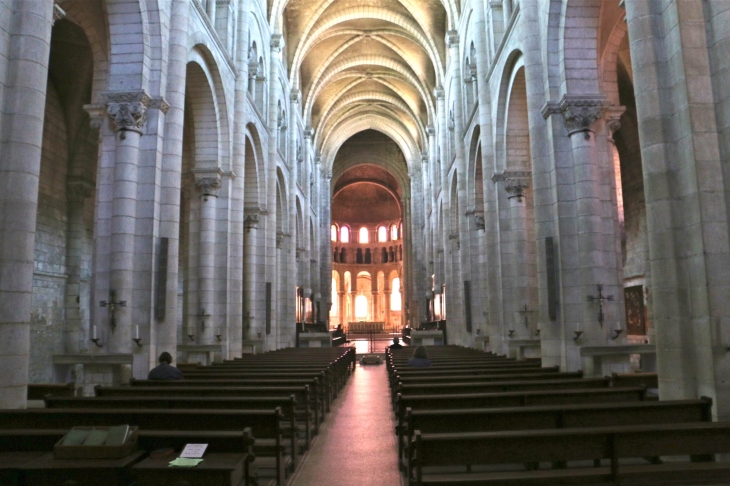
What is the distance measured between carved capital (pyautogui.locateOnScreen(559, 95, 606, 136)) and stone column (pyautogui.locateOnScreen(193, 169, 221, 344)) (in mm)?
10102

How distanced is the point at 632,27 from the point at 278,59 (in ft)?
69.7

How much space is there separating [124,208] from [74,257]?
9736 mm

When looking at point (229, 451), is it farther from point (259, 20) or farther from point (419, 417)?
point (259, 20)

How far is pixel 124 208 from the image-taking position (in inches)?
462

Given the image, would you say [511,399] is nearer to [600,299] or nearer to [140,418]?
[140,418]

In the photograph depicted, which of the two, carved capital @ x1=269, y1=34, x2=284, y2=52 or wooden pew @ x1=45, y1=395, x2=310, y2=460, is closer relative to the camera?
wooden pew @ x1=45, y1=395, x2=310, y2=460

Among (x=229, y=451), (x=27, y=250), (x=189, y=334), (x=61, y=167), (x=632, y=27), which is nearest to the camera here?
(x=229, y=451)

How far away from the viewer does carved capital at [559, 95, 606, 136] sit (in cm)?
1222

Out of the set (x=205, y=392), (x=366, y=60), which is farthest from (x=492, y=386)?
(x=366, y=60)

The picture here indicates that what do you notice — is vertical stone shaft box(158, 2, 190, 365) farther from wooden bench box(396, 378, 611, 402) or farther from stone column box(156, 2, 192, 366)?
wooden bench box(396, 378, 611, 402)

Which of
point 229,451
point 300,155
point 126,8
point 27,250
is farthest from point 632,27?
point 300,155

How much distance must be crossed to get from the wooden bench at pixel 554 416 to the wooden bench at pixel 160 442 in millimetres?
1745

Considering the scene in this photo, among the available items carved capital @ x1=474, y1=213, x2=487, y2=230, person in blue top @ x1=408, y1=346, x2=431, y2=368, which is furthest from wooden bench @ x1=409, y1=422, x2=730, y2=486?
carved capital @ x1=474, y1=213, x2=487, y2=230

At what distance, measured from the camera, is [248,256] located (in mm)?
22859
